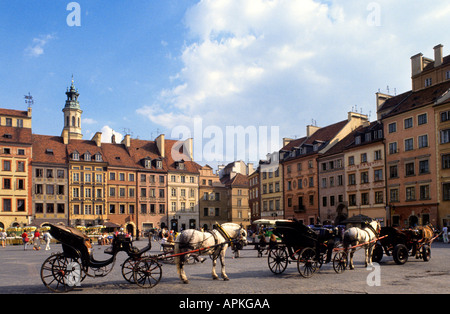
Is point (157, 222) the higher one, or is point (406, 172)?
point (406, 172)

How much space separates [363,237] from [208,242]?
6218 mm

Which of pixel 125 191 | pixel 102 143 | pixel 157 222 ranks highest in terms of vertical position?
pixel 102 143

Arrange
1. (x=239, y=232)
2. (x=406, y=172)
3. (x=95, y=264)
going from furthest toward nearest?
(x=406, y=172), (x=239, y=232), (x=95, y=264)

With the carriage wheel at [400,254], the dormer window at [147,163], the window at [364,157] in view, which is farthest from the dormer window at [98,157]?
the carriage wheel at [400,254]

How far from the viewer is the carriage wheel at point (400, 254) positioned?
17344 mm

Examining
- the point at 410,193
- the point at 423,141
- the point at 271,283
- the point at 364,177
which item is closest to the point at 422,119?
the point at 423,141

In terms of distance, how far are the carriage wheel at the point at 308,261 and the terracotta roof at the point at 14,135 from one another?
174ft

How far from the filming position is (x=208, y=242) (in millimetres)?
13547

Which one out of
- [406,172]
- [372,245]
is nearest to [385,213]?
[406,172]

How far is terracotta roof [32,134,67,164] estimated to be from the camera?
6084cm

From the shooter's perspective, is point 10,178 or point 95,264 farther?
point 10,178
